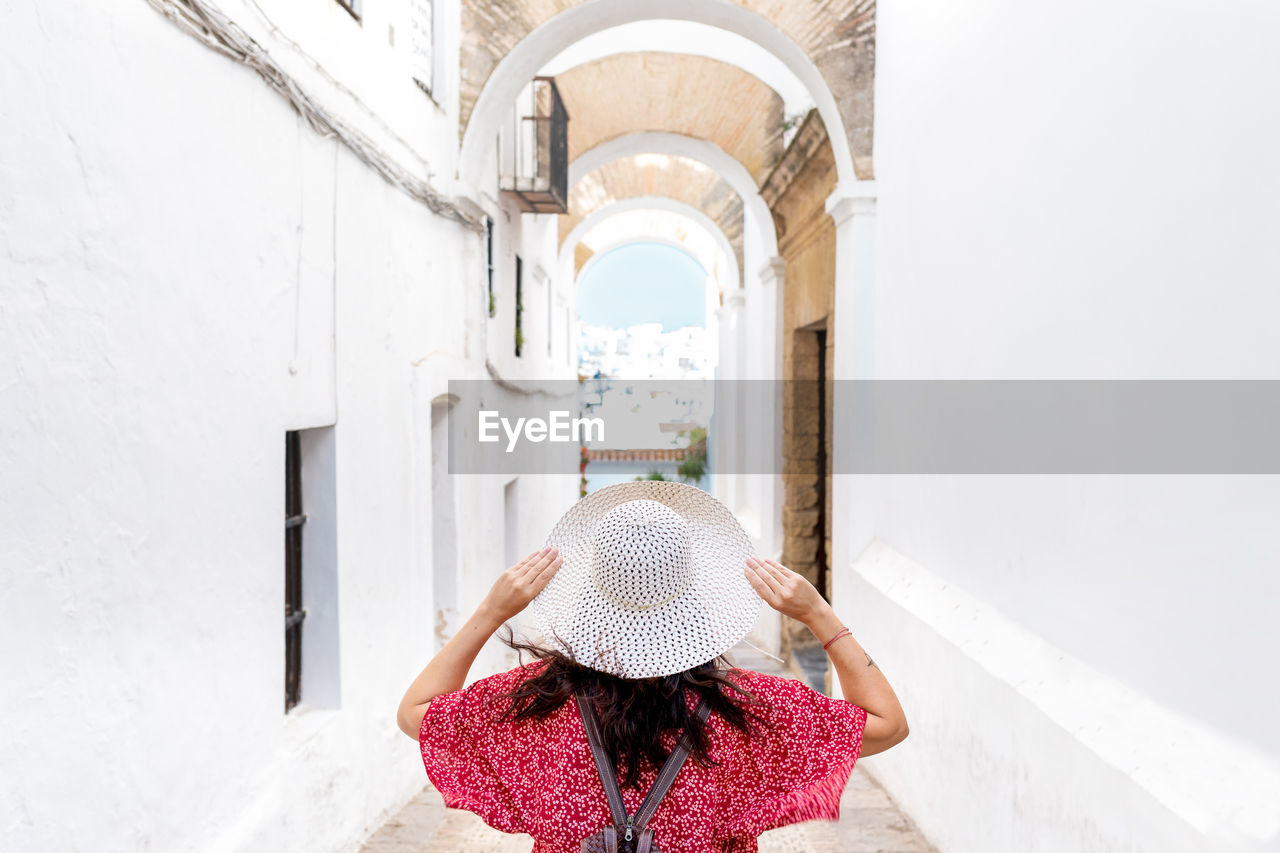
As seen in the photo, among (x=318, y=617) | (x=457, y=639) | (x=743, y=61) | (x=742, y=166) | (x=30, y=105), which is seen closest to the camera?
(x=457, y=639)

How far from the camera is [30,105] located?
→ 192 cm

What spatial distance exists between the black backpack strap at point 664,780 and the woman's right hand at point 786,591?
0.28 m

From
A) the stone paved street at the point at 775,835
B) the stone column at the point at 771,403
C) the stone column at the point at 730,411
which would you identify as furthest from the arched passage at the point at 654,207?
the stone paved street at the point at 775,835

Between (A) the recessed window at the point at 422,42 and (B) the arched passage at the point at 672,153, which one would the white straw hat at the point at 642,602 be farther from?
(B) the arched passage at the point at 672,153

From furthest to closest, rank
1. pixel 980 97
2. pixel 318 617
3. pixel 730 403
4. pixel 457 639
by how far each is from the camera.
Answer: pixel 730 403 < pixel 318 617 < pixel 980 97 < pixel 457 639

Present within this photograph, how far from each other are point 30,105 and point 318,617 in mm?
2499

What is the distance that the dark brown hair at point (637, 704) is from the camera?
4.59ft

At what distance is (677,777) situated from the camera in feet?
4.66

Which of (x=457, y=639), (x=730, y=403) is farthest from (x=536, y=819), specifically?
(x=730, y=403)

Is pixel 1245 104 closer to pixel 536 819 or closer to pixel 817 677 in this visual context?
pixel 536 819

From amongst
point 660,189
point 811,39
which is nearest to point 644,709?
point 811,39

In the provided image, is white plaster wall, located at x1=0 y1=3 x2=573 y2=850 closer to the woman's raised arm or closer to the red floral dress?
the red floral dress

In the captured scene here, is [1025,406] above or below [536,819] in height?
above

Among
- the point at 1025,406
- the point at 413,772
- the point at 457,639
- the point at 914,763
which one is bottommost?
the point at 413,772
